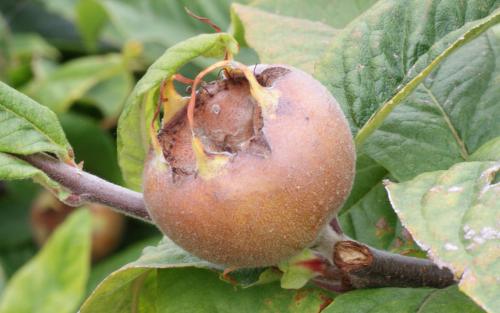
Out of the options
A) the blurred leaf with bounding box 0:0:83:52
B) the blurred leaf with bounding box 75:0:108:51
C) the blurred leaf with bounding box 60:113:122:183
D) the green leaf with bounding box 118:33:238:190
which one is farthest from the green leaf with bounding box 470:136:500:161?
the blurred leaf with bounding box 0:0:83:52

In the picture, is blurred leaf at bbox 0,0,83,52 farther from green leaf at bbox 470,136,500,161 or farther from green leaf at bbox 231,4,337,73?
green leaf at bbox 470,136,500,161

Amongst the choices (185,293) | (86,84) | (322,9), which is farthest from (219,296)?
(86,84)

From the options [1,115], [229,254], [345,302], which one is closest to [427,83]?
[345,302]

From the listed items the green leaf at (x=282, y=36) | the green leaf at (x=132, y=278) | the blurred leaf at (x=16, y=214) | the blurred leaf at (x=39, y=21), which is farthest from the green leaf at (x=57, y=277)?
the blurred leaf at (x=39, y=21)

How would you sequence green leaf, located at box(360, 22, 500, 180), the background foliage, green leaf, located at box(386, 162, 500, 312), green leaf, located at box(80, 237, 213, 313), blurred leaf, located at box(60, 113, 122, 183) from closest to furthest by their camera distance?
green leaf, located at box(386, 162, 500, 312), the background foliage, green leaf, located at box(80, 237, 213, 313), green leaf, located at box(360, 22, 500, 180), blurred leaf, located at box(60, 113, 122, 183)

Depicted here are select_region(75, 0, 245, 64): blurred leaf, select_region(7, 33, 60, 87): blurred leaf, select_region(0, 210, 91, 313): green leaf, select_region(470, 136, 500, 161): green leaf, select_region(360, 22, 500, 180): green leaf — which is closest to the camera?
select_region(470, 136, 500, 161): green leaf

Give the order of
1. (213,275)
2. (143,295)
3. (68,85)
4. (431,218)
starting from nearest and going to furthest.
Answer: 1. (431,218)
2. (213,275)
3. (143,295)
4. (68,85)

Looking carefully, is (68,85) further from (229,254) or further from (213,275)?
(229,254)
